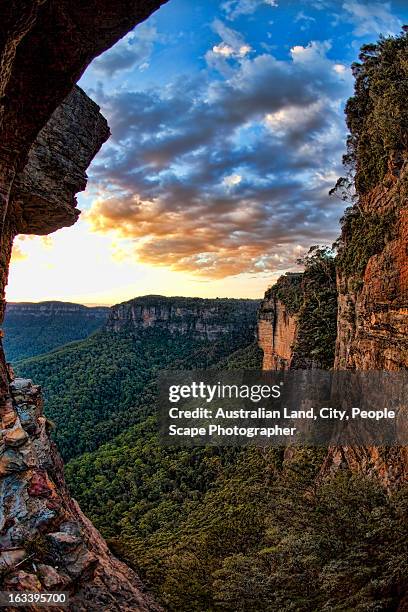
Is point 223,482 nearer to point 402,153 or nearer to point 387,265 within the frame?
point 387,265

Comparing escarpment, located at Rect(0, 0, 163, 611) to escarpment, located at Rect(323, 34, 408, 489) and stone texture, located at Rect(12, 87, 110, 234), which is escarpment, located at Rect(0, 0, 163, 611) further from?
escarpment, located at Rect(323, 34, 408, 489)

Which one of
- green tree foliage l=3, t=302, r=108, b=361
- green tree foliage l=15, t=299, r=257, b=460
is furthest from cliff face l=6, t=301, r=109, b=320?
green tree foliage l=15, t=299, r=257, b=460

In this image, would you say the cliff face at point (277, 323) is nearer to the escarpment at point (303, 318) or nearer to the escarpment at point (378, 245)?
the escarpment at point (303, 318)

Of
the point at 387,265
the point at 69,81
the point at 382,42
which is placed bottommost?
the point at 387,265

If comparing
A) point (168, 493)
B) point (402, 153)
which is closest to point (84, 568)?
point (402, 153)

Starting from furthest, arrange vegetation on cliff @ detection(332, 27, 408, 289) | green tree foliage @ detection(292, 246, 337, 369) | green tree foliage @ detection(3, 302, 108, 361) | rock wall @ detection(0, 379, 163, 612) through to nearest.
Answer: green tree foliage @ detection(3, 302, 108, 361), green tree foliage @ detection(292, 246, 337, 369), vegetation on cliff @ detection(332, 27, 408, 289), rock wall @ detection(0, 379, 163, 612)

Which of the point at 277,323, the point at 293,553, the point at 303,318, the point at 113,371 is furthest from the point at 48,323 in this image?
the point at 293,553
